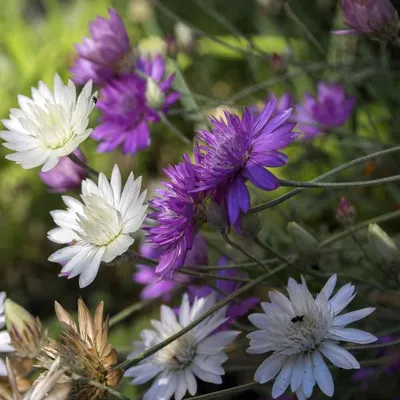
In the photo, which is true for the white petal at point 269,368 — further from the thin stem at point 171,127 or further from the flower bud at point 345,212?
the thin stem at point 171,127

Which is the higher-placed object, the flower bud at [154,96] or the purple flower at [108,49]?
the purple flower at [108,49]

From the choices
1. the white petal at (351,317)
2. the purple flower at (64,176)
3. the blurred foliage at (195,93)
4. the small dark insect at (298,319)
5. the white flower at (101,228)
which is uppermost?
the white flower at (101,228)

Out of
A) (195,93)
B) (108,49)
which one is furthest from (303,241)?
(195,93)

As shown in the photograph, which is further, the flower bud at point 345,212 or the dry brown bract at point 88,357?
the flower bud at point 345,212

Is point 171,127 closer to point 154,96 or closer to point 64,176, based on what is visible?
point 154,96

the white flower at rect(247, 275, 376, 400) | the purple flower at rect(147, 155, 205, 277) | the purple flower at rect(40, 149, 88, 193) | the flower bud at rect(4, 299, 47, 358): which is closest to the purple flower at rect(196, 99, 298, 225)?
the purple flower at rect(147, 155, 205, 277)

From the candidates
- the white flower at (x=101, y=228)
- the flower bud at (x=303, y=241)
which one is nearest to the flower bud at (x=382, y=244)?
the flower bud at (x=303, y=241)
